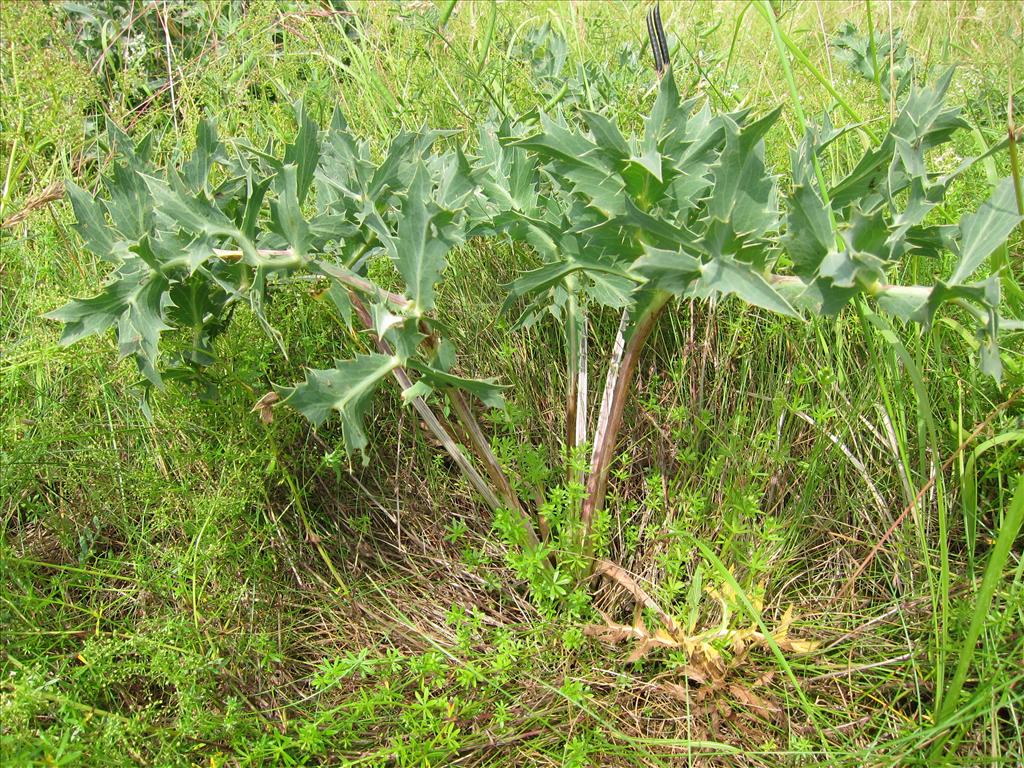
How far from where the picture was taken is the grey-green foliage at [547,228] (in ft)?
3.83

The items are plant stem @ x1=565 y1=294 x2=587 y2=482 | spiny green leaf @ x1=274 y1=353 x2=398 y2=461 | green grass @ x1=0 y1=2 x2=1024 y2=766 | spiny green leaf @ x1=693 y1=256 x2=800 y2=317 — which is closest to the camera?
spiny green leaf @ x1=693 y1=256 x2=800 y2=317

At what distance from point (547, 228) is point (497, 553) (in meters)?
0.76

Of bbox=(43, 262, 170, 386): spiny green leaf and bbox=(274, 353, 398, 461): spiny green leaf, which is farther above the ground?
bbox=(43, 262, 170, 386): spiny green leaf

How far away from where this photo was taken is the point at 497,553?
1.81 m

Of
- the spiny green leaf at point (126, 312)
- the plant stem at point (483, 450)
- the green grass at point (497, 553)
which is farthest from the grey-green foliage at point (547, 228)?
the green grass at point (497, 553)

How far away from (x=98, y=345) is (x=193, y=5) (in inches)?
89.8

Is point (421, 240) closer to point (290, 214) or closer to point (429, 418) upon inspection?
point (290, 214)

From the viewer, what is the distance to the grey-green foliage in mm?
1167

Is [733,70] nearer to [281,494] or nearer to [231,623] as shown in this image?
[281,494]

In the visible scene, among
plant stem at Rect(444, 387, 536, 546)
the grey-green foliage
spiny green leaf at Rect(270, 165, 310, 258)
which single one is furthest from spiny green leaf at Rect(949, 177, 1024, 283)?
spiny green leaf at Rect(270, 165, 310, 258)

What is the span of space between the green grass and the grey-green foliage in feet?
0.95

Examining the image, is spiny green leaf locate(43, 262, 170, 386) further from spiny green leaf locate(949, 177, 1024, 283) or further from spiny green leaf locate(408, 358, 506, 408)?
spiny green leaf locate(949, 177, 1024, 283)

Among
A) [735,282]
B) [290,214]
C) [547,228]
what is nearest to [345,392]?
[290,214]

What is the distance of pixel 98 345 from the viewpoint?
1.84 metres
